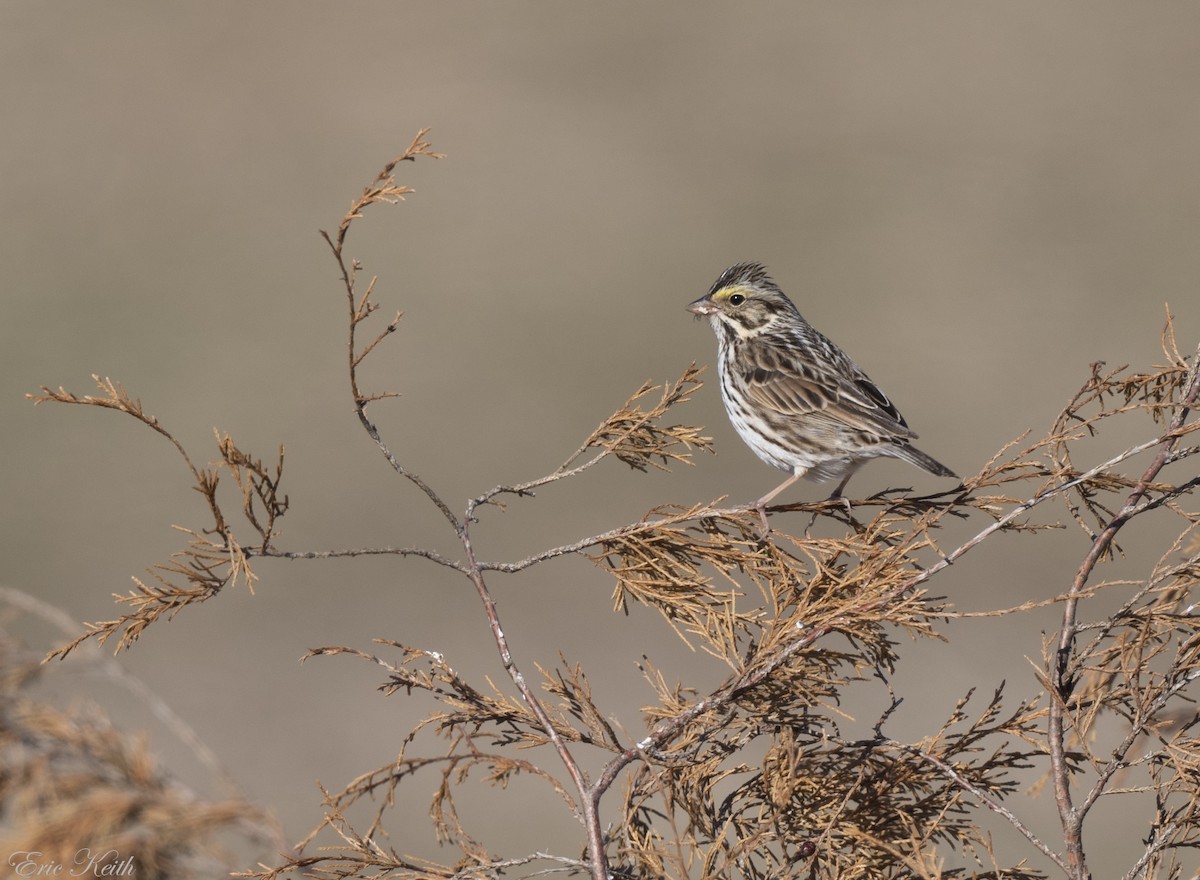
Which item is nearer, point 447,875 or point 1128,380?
point 447,875

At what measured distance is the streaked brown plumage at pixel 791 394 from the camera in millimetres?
5316

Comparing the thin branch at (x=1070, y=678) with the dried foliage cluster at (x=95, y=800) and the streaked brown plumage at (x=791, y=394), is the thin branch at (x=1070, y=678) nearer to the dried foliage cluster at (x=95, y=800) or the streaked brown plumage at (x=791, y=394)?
the dried foliage cluster at (x=95, y=800)

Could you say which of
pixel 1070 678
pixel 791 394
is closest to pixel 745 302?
pixel 791 394

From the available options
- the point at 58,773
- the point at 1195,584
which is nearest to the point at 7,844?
the point at 58,773

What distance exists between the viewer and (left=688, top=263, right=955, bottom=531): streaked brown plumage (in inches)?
209

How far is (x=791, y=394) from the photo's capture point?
5.61 m

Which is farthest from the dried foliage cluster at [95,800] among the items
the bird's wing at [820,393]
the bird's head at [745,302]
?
the bird's head at [745,302]

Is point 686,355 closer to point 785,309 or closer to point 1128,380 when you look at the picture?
point 785,309

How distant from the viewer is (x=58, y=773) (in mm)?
3492

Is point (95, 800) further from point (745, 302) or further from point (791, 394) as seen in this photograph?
point (745, 302)

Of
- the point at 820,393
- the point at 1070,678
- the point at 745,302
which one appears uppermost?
the point at 745,302

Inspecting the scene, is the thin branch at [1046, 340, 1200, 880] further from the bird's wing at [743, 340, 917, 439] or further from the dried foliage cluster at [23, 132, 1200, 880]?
the bird's wing at [743, 340, 917, 439]

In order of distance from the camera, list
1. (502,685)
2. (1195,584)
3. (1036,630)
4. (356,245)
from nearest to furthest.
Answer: (1195,584) → (502,685) → (1036,630) → (356,245)

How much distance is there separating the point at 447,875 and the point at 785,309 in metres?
4.22
